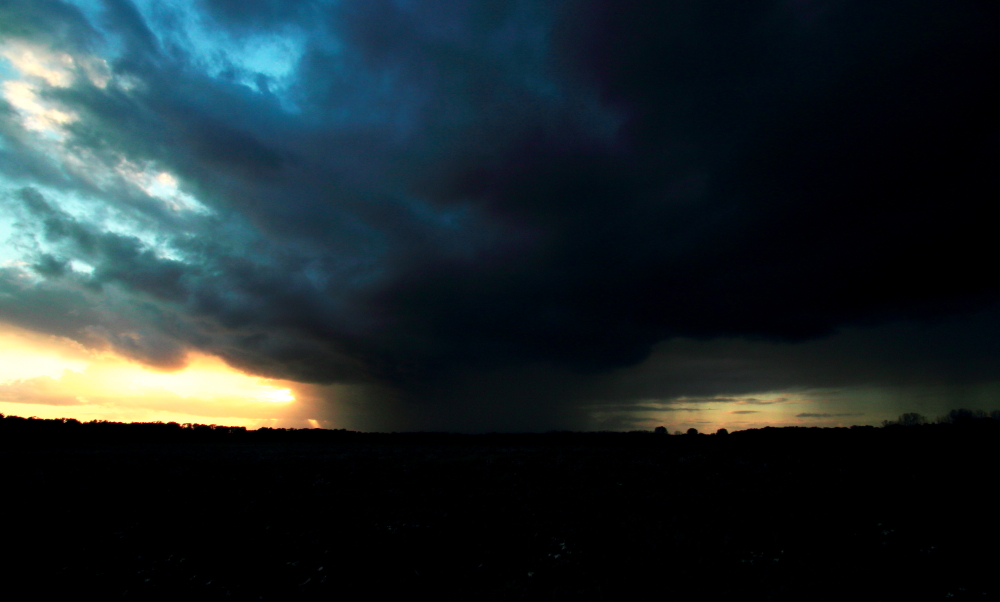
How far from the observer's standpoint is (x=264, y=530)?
21.8 metres

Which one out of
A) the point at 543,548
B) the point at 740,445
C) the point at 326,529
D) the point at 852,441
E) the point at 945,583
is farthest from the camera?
the point at 740,445

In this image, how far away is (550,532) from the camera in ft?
66.7

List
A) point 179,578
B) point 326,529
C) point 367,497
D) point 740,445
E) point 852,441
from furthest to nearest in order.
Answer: point 740,445
point 852,441
point 367,497
point 326,529
point 179,578

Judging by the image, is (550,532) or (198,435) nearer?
(550,532)

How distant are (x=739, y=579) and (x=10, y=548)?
28.6 m

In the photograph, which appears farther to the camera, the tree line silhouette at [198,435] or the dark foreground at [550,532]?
the tree line silhouette at [198,435]

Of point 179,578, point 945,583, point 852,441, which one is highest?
point 852,441

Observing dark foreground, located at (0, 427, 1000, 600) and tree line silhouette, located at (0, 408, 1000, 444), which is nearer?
dark foreground, located at (0, 427, 1000, 600)

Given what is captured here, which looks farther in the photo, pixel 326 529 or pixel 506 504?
pixel 506 504

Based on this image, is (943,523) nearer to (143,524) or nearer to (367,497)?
(367,497)

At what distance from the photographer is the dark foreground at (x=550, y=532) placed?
14.8 metres

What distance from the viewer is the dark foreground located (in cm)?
1481

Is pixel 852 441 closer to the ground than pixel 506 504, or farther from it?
farther from it

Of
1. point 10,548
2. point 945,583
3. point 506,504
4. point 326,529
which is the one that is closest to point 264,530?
point 326,529
